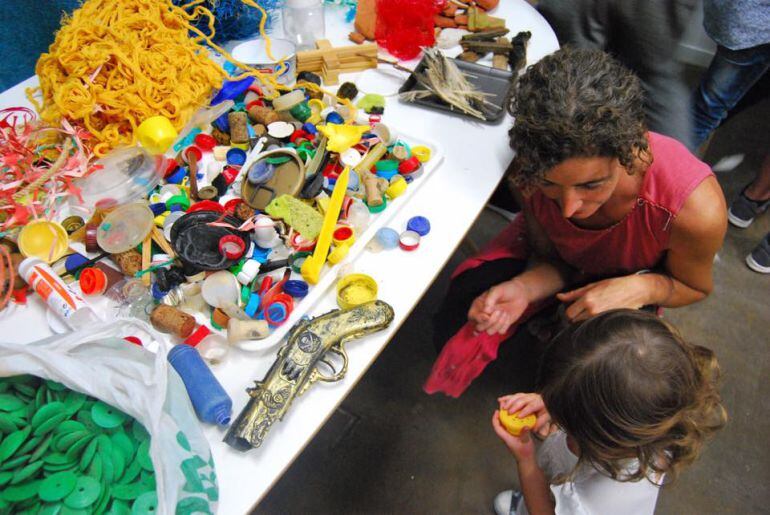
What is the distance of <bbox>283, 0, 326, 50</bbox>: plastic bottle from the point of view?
1.46 m

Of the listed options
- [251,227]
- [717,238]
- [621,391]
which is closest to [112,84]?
[251,227]

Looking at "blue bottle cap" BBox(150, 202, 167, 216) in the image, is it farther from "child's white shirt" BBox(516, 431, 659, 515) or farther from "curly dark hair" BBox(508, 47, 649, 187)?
"child's white shirt" BBox(516, 431, 659, 515)

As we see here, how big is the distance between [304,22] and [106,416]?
1239mm

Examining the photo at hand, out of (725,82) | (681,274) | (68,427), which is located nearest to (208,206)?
(68,427)

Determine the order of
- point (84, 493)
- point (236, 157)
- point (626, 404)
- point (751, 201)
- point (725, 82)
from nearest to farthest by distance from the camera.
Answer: point (84, 493) → point (626, 404) → point (236, 157) → point (725, 82) → point (751, 201)

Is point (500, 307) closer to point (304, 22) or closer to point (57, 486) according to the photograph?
point (57, 486)

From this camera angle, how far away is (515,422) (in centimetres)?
104

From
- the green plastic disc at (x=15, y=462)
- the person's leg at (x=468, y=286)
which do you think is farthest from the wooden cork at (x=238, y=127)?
the green plastic disc at (x=15, y=462)

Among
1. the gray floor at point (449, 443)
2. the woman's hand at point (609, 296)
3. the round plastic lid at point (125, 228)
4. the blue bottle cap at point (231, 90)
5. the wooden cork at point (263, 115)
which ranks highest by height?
the blue bottle cap at point (231, 90)

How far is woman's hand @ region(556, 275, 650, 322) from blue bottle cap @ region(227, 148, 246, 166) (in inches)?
32.8

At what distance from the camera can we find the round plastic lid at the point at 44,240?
984 millimetres

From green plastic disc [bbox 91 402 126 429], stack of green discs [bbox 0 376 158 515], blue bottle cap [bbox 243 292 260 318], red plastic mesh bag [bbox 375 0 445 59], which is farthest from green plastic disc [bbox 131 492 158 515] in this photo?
red plastic mesh bag [bbox 375 0 445 59]

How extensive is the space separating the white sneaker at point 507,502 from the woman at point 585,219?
386 mm

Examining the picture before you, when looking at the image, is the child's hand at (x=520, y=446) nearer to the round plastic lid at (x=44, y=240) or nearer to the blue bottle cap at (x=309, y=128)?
the blue bottle cap at (x=309, y=128)
